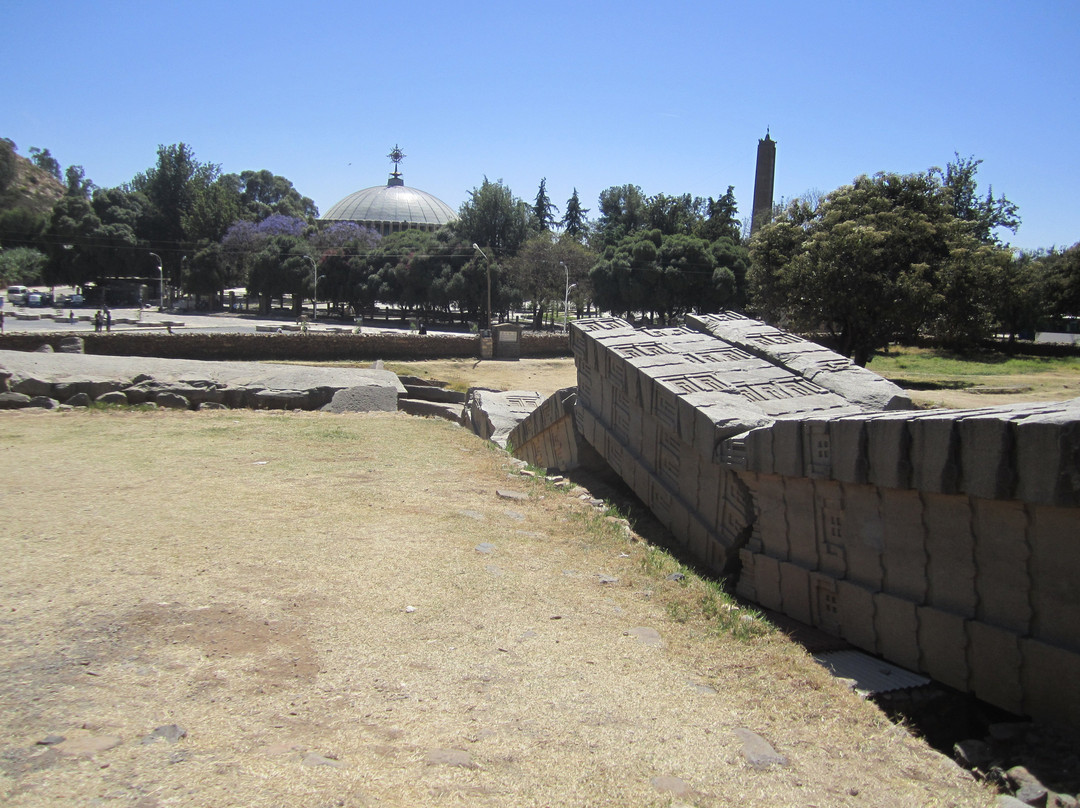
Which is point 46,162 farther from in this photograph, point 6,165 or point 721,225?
point 721,225

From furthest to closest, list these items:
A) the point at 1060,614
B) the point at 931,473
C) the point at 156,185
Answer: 1. the point at 156,185
2. the point at 931,473
3. the point at 1060,614

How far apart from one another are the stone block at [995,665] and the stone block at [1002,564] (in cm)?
5

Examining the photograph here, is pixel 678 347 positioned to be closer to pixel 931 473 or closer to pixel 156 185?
pixel 931 473

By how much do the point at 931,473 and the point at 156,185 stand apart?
79964 millimetres

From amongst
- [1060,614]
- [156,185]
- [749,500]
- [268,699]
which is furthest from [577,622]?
[156,185]

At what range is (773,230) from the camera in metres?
27.0

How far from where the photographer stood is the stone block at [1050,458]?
128 inches

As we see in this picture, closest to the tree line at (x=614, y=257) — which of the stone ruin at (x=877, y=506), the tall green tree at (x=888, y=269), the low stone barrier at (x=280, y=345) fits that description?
the tall green tree at (x=888, y=269)

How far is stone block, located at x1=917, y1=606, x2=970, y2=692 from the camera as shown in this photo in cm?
391

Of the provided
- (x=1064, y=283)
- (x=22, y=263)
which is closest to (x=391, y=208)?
(x=22, y=263)

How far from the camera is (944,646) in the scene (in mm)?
4004

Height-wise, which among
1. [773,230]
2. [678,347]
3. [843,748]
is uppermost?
[773,230]

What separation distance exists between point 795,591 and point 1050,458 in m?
2.05

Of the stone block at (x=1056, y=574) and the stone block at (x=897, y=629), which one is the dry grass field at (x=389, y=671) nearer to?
the stone block at (x=897, y=629)
